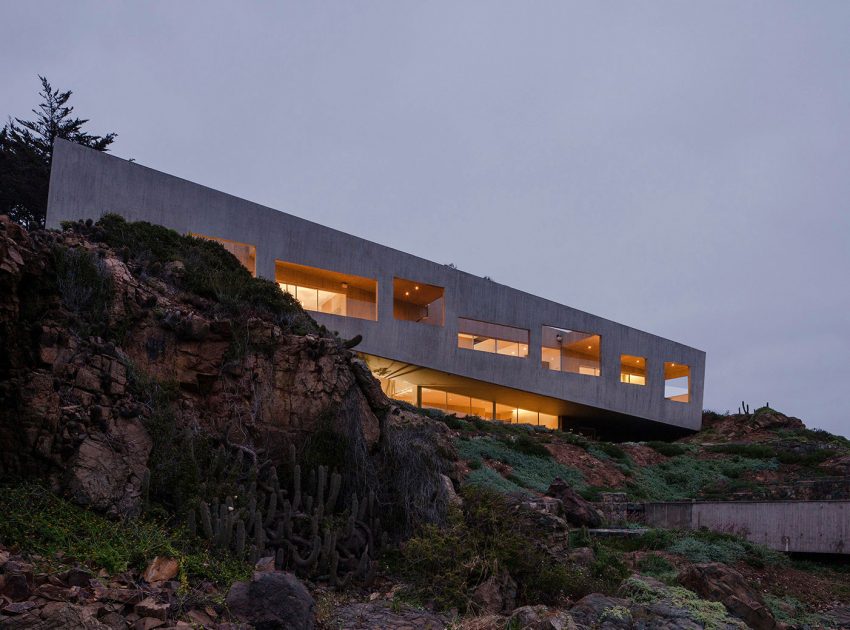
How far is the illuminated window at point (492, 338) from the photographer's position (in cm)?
2814

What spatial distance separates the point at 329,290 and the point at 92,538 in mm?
18338

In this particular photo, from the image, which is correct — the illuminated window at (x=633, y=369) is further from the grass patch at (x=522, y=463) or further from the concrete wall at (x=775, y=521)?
the concrete wall at (x=775, y=521)

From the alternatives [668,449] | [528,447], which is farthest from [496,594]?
[668,449]

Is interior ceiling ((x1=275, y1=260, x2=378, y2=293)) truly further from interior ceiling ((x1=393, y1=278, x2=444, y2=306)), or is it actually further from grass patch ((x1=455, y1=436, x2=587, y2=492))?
grass patch ((x1=455, y1=436, x2=587, y2=492))

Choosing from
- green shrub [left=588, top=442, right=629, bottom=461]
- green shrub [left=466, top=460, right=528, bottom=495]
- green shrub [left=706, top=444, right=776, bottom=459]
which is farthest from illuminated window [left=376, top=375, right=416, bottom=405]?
green shrub [left=706, top=444, right=776, bottom=459]

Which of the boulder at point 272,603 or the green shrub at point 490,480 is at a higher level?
the boulder at point 272,603

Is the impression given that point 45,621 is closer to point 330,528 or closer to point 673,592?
point 330,528

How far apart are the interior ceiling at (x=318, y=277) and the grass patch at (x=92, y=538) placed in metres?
16.7

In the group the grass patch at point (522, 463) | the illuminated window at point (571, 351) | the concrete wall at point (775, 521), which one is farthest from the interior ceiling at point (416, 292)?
the concrete wall at point (775, 521)

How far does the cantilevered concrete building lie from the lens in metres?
20.7

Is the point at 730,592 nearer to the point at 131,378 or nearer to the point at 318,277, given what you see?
the point at 131,378

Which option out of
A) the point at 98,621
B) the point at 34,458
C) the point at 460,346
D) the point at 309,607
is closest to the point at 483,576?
the point at 309,607

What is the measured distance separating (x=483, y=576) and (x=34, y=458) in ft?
18.4

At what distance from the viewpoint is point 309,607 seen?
251 inches
